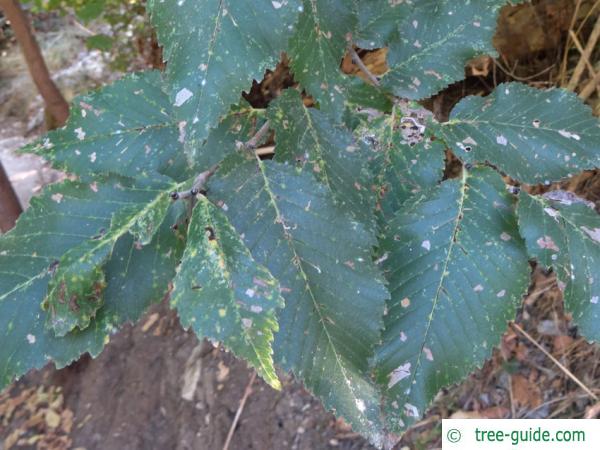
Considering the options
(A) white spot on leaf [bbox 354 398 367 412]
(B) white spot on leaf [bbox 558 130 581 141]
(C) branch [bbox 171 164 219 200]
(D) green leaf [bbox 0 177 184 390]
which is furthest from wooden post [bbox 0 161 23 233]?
(B) white spot on leaf [bbox 558 130 581 141]

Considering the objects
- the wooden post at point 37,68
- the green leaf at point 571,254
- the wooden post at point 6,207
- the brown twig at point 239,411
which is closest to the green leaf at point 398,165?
the green leaf at point 571,254

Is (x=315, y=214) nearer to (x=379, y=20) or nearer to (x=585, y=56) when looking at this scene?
(x=379, y=20)

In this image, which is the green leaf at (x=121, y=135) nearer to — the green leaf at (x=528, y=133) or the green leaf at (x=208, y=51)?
the green leaf at (x=208, y=51)

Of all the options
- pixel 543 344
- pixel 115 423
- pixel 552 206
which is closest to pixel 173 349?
pixel 115 423

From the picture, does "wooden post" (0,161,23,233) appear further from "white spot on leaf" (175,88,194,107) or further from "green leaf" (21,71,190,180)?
"white spot on leaf" (175,88,194,107)

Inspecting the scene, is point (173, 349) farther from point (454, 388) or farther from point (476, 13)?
point (476, 13)
